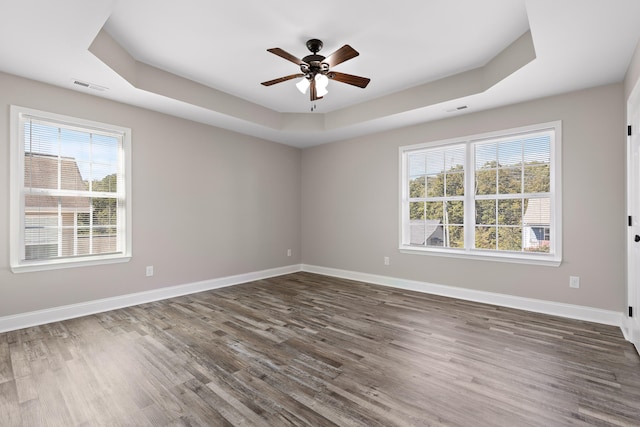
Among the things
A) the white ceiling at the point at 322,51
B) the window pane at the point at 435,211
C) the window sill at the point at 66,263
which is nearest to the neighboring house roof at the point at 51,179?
the window sill at the point at 66,263

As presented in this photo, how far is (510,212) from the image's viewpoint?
13.1ft

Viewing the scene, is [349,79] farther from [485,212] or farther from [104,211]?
[104,211]

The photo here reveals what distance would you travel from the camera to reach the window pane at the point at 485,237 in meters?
4.13

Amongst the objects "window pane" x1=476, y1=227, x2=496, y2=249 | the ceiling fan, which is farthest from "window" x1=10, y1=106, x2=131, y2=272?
"window pane" x1=476, y1=227, x2=496, y2=249

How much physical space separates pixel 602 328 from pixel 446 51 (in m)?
3.26

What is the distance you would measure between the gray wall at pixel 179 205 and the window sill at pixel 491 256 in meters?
2.55

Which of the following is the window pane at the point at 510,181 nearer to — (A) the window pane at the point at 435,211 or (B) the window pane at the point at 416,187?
(A) the window pane at the point at 435,211

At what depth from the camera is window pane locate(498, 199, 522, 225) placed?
393cm

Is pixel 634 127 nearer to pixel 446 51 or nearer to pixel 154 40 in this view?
pixel 446 51

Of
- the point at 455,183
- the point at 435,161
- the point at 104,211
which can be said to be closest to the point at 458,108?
the point at 435,161

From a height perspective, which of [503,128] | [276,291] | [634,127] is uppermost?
[503,128]

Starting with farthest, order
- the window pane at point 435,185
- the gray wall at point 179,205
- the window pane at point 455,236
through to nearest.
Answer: the window pane at point 435,185
the window pane at point 455,236
the gray wall at point 179,205

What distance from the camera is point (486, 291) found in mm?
4070

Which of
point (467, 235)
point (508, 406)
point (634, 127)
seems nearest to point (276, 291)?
point (467, 235)
